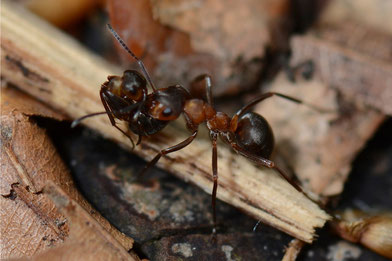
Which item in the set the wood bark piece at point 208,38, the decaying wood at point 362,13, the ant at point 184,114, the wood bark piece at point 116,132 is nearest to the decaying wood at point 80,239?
the ant at point 184,114

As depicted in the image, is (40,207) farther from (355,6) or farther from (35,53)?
(355,6)

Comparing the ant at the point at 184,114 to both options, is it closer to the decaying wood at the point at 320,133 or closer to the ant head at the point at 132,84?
the ant head at the point at 132,84

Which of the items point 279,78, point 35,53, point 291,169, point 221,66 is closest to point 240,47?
point 221,66

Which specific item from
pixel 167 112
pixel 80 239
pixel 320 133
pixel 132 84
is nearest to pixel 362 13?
pixel 320 133

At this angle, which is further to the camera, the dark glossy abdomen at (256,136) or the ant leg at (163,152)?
the dark glossy abdomen at (256,136)

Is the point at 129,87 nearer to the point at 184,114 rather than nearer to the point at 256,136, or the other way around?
the point at 184,114

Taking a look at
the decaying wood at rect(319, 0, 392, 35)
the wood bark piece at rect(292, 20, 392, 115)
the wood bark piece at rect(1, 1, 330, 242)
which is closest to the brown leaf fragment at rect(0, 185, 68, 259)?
the wood bark piece at rect(1, 1, 330, 242)
